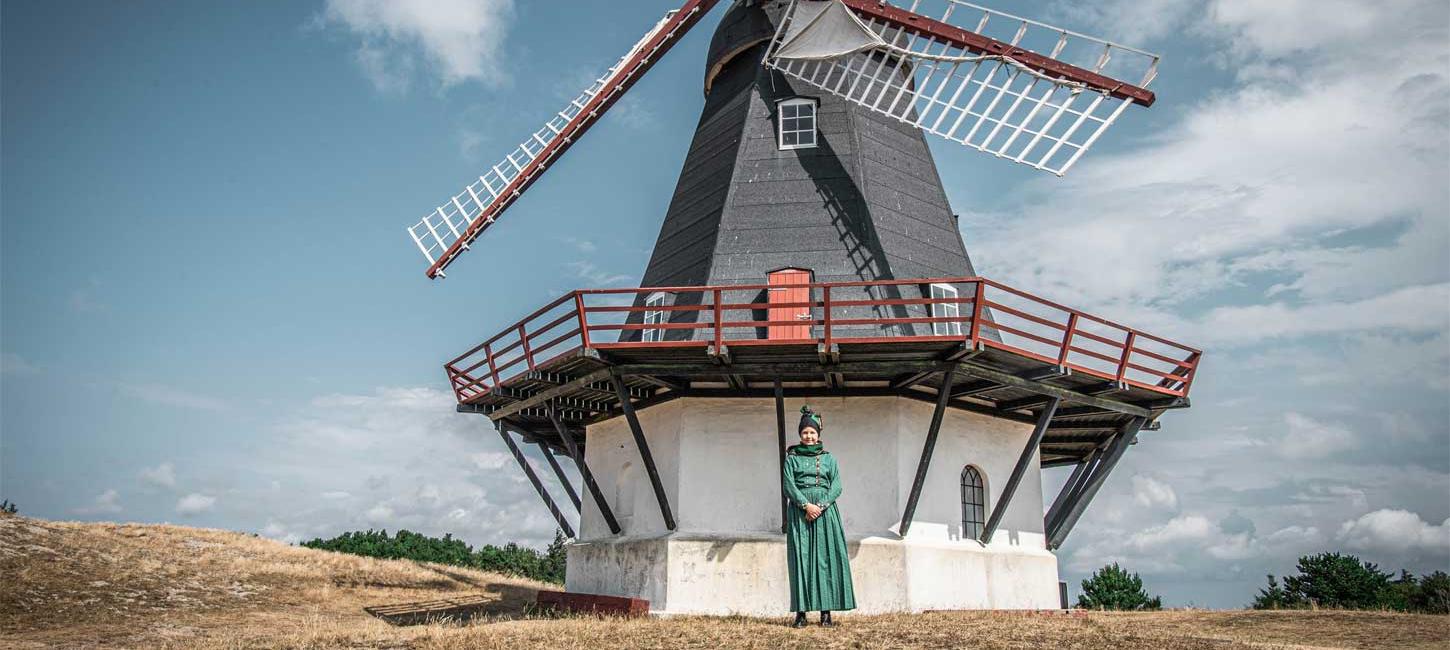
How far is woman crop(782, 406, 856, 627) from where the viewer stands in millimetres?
10562

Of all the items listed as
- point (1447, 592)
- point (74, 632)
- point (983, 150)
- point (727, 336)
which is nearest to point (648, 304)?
point (727, 336)

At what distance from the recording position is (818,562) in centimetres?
1063

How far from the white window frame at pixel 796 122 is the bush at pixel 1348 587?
14506 mm

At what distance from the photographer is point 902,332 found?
14.6 metres

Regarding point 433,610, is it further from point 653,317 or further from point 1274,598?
point 1274,598

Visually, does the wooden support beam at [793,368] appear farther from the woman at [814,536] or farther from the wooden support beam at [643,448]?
the woman at [814,536]

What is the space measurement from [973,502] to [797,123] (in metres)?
6.73

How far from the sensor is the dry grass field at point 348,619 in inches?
395

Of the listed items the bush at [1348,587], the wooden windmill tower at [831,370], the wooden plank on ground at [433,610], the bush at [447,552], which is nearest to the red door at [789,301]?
the wooden windmill tower at [831,370]

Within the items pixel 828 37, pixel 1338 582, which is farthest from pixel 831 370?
pixel 1338 582

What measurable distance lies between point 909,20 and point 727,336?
7005mm

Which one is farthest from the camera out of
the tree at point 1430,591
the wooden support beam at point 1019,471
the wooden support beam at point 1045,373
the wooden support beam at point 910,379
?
→ the tree at point 1430,591

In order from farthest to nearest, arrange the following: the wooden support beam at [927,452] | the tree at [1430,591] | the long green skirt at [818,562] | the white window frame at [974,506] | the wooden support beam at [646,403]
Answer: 1. the tree at [1430,591]
2. the white window frame at [974,506]
3. the wooden support beam at [646,403]
4. the wooden support beam at [927,452]
5. the long green skirt at [818,562]

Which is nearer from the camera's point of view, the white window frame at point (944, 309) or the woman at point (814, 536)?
the woman at point (814, 536)
